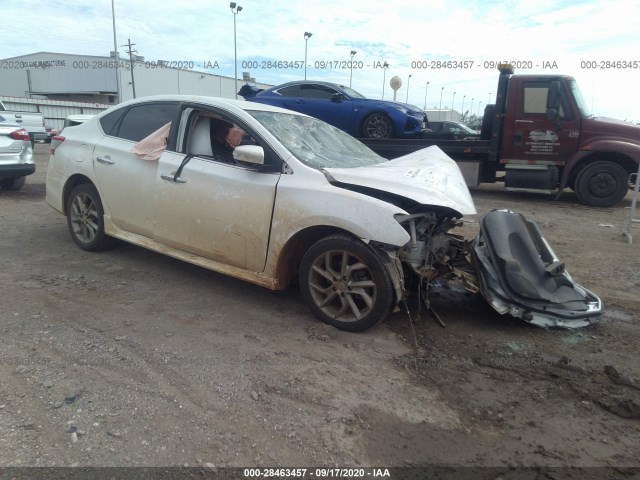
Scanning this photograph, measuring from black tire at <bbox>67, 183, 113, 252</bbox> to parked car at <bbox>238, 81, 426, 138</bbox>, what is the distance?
19.1ft

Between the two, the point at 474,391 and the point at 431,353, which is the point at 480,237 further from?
the point at 474,391

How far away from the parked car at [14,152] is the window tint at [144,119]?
439 centimetres

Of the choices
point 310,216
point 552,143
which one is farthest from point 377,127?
point 310,216

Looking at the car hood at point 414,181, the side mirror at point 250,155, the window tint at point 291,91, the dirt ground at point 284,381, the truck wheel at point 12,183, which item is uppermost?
the window tint at point 291,91

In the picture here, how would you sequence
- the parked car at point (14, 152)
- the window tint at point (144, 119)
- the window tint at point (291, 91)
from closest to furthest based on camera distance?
the window tint at point (144, 119)
the parked car at point (14, 152)
the window tint at point (291, 91)

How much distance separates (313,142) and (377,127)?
6.35m

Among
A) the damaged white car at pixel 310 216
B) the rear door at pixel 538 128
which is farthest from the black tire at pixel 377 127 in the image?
the damaged white car at pixel 310 216

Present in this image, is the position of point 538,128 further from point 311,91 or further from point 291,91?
point 291,91

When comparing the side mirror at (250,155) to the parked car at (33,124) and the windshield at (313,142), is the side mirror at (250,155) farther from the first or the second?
the parked car at (33,124)

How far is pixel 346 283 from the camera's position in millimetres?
3613

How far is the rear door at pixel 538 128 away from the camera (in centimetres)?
956

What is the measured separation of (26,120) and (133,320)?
20200 millimetres

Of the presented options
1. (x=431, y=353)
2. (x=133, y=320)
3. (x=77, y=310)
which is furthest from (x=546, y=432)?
(x=77, y=310)

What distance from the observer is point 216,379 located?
2.95 meters
